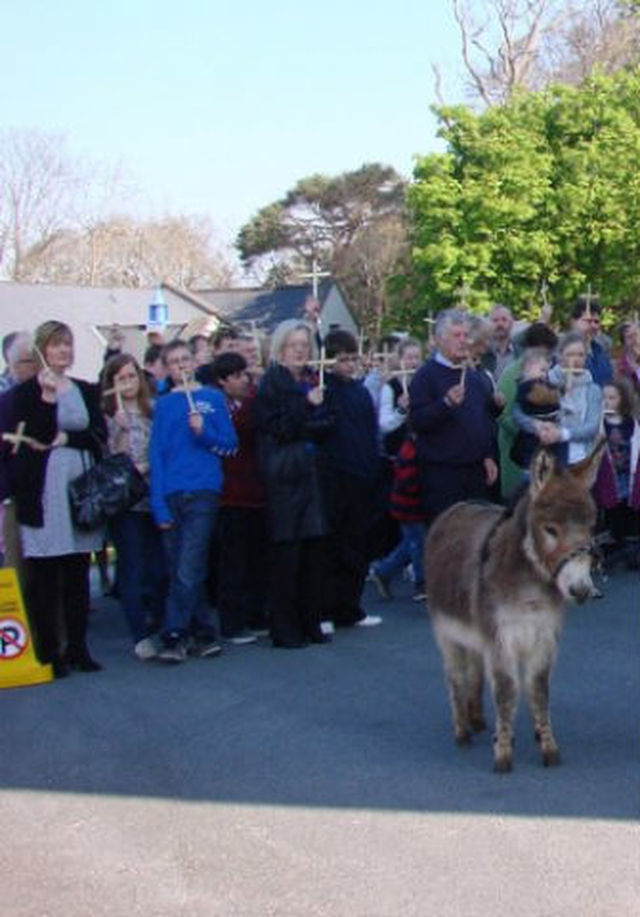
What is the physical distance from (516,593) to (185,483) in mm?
3329

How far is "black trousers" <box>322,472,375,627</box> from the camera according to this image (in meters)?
10.1

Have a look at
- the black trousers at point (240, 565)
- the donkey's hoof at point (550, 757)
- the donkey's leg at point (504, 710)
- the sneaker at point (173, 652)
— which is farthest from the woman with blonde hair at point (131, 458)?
the donkey's hoof at point (550, 757)

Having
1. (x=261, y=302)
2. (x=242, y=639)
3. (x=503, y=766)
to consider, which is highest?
(x=261, y=302)

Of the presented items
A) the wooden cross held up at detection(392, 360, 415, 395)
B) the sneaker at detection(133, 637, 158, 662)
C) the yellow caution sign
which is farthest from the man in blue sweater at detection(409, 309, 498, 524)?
the yellow caution sign

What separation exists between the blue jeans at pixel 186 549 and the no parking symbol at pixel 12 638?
0.97 metres

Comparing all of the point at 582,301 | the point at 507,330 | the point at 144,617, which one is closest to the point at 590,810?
the point at 144,617

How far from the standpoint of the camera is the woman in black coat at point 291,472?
9.37 metres

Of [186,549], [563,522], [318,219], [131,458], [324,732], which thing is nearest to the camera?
[563,522]

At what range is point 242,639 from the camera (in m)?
9.93

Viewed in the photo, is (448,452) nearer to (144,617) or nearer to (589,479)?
(144,617)

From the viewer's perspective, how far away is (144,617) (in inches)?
377

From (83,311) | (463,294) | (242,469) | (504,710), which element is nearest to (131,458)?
(242,469)

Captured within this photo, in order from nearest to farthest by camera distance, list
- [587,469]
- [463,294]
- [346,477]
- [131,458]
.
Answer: [587,469]
[131,458]
[346,477]
[463,294]

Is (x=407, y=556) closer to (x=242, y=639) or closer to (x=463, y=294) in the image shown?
(x=242, y=639)
